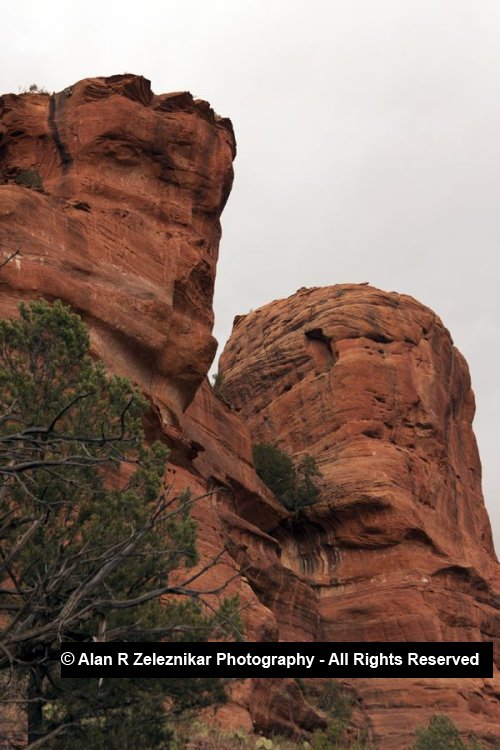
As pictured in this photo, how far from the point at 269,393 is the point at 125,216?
25199 millimetres

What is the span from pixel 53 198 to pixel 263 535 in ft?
51.0

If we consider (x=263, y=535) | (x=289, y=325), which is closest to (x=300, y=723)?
(x=263, y=535)

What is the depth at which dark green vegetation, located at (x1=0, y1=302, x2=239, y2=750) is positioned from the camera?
10172 millimetres

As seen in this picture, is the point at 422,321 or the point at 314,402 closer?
the point at 314,402

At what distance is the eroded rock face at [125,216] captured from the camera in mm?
27016

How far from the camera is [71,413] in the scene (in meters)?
17.1

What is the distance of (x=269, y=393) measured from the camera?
54.8 m

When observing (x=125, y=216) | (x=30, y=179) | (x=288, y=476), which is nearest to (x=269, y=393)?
(x=288, y=476)

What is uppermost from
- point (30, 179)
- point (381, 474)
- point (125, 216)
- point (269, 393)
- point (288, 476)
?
point (269, 393)

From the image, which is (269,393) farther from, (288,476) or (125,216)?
(125,216)

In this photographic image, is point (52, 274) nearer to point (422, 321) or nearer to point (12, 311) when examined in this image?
point (12, 311)

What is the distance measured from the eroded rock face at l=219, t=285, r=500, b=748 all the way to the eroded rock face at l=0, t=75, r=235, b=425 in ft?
39.4

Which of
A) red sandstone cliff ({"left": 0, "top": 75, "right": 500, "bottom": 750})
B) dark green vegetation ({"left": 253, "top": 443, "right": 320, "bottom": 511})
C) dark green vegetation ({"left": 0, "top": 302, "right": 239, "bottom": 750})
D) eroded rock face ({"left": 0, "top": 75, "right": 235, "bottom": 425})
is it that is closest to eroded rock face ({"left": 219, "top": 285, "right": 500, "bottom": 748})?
red sandstone cliff ({"left": 0, "top": 75, "right": 500, "bottom": 750})

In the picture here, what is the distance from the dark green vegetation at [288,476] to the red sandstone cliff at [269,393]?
30.8 inches
